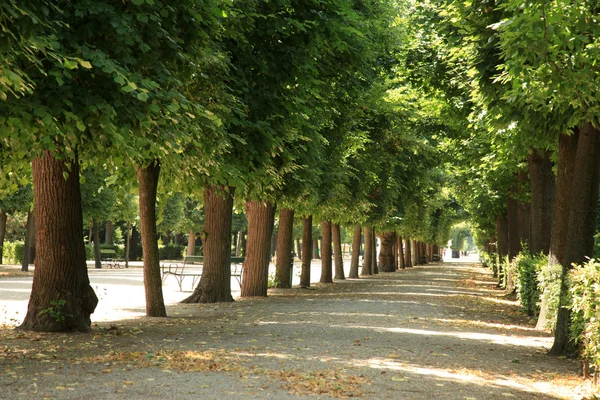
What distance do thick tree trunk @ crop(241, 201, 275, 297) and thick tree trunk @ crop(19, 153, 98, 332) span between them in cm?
1072

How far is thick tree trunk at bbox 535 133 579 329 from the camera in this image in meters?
13.4

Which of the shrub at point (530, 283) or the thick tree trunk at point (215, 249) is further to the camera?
the thick tree trunk at point (215, 249)

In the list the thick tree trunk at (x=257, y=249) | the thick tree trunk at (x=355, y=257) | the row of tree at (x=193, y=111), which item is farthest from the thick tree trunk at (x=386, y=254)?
the thick tree trunk at (x=257, y=249)

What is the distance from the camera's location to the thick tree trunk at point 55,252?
12039mm

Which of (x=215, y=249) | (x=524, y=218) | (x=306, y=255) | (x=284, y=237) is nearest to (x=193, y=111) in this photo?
(x=215, y=249)

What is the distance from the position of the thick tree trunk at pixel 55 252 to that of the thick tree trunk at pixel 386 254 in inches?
1595

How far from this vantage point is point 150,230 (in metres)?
15.2

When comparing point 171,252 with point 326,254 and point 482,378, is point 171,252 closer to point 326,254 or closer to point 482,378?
point 326,254

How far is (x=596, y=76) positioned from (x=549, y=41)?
3.93 feet

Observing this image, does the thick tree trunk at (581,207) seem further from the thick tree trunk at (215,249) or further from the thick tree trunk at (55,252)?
the thick tree trunk at (215,249)

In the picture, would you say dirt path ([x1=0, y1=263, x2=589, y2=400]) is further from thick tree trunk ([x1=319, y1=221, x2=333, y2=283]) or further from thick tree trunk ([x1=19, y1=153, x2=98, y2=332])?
thick tree trunk ([x1=319, y1=221, x2=333, y2=283])

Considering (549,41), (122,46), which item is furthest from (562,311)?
(122,46)

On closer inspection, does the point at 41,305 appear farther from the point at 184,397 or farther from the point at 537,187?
the point at 537,187

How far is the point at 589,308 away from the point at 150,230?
8750 millimetres
